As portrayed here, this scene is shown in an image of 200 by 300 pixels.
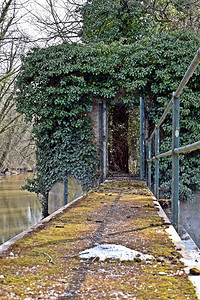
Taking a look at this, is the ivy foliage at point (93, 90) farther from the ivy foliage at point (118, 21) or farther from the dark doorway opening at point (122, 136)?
the dark doorway opening at point (122, 136)

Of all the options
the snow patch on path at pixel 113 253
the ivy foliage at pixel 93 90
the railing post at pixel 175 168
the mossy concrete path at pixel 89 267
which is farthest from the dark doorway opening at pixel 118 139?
the snow patch on path at pixel 113 253

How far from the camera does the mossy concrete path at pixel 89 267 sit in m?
1.16

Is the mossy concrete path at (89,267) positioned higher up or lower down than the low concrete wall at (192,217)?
higher up

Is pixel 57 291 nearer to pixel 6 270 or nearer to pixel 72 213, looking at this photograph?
pixel 6 270

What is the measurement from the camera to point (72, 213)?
9.45 ft

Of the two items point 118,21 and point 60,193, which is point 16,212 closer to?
point 60,193

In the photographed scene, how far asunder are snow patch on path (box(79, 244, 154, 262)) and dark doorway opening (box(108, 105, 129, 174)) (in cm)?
879

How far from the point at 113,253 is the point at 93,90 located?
21.4 feet

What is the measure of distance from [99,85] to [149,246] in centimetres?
651

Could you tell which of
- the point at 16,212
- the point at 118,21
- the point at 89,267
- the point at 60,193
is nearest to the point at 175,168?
the point at 89,267

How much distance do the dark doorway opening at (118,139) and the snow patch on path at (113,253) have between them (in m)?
8.79

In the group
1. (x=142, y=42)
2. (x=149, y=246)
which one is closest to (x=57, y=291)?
(x=149, y=246)

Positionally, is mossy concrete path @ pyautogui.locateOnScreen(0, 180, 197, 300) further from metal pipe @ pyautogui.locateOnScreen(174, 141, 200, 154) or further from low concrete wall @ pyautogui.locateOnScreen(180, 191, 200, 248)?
low concrete wall @ pyautogui.locateOnScreen(180, 191, 200, 248)

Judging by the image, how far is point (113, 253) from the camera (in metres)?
1.63
